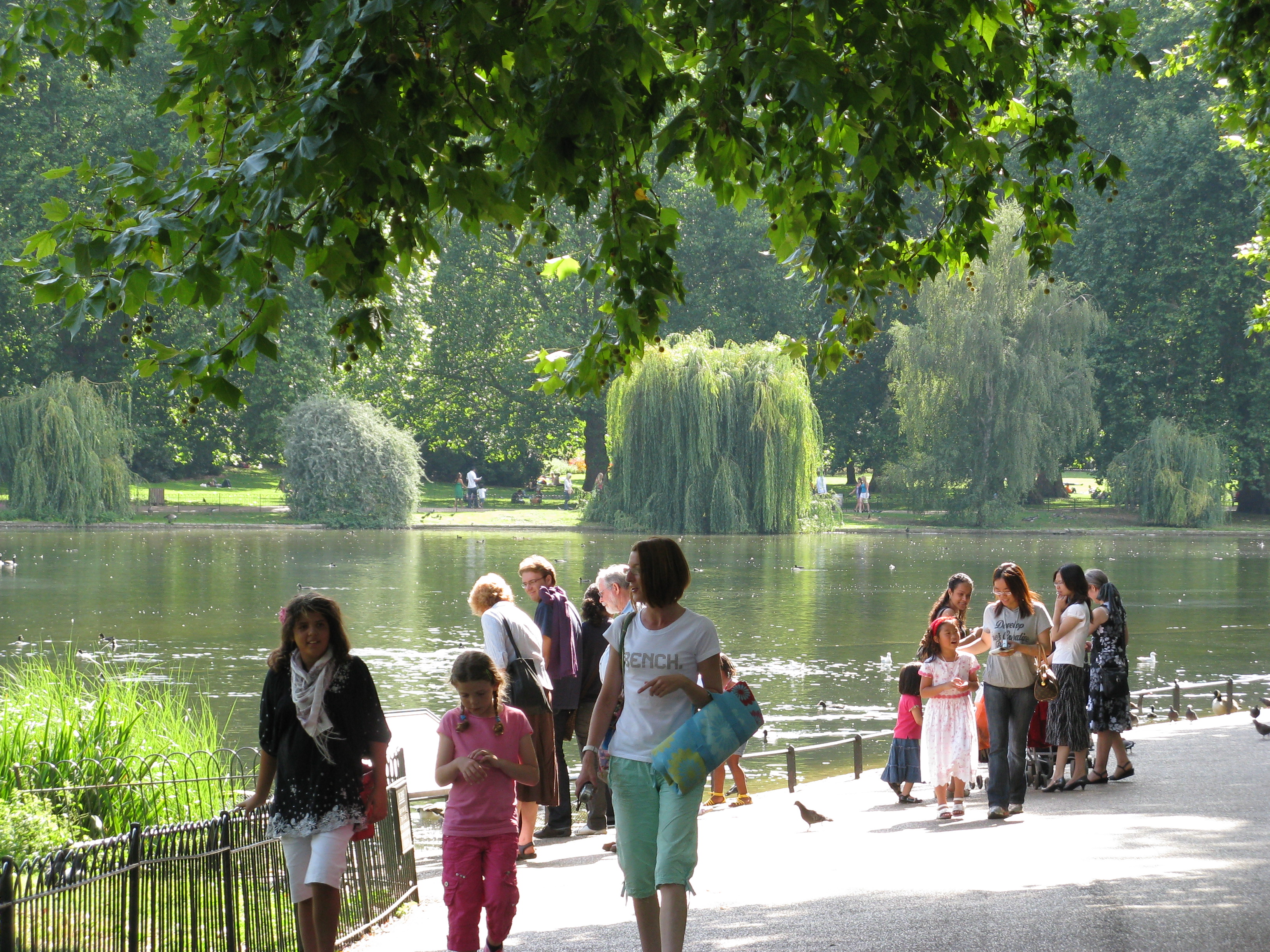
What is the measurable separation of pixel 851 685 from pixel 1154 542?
94.9ft

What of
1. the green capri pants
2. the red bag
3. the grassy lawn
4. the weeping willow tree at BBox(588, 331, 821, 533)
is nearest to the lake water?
the weeping willow tree at BBox(588, 331, 821, 533)

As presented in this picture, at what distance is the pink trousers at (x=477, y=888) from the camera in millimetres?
5395

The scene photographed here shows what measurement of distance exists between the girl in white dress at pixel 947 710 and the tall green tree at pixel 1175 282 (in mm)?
45773

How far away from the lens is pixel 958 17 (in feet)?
20.5

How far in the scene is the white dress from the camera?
935cm

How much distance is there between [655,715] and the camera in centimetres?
511

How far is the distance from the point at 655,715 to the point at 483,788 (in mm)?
829

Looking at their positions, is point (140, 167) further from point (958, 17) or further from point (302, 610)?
point (958, 17)

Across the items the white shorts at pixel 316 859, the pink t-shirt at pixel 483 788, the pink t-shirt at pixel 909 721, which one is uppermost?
the pink t-shirt at pixel 483 788

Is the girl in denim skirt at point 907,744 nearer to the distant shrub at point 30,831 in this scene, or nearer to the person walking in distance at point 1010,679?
the person walking in distance at point 1010,679

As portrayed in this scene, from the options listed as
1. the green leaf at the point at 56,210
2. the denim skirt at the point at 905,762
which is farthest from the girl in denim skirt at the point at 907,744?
the green leaf at the point at 56,210

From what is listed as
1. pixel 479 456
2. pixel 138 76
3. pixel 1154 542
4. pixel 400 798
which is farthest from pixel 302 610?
pixel 479 456

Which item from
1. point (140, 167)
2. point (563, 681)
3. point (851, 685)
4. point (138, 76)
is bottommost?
point (851, 685)

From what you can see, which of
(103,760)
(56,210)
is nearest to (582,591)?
(103,760)
